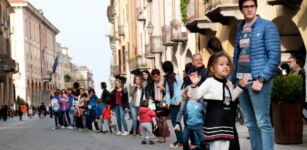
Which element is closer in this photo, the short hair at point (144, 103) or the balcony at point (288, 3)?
the short hair at point (144, 103)

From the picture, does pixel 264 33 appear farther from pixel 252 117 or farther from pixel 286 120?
pixel 286 120

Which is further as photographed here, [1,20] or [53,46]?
[53,46]

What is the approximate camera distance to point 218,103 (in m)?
7.25

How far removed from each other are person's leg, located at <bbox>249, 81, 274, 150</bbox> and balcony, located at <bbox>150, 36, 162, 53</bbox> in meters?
31.7

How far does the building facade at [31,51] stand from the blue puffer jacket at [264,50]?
267 ft

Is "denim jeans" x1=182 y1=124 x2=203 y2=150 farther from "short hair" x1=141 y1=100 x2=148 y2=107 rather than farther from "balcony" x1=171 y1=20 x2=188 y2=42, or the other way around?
"balcony" x1=171 y1=20 x2=188 y2=42

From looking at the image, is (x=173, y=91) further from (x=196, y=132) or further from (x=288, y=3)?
(x=288, y=3)

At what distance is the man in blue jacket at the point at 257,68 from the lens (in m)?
7.64

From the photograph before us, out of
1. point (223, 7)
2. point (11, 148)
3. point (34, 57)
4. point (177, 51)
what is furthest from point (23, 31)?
point (11, 148)

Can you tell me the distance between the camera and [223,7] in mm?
22250

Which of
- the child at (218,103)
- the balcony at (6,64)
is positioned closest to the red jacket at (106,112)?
the child at (218,103)

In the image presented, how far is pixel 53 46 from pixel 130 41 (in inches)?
2651

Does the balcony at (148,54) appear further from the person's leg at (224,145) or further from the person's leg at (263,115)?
the person's leg at (224,145)

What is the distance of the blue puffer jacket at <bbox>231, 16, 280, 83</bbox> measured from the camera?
25.1 ft
